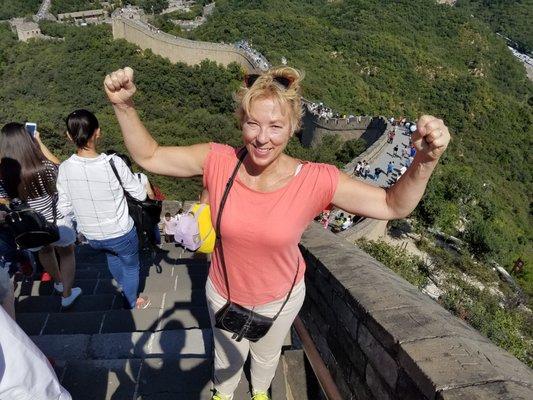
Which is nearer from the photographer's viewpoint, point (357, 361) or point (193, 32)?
point (357, 361)

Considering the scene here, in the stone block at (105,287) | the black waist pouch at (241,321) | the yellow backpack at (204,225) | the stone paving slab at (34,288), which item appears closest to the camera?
the black waist pouch at (241,321)

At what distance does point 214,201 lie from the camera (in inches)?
76.3

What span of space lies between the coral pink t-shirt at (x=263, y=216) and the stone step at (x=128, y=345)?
4.12ft

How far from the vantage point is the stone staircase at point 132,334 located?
254 centimetres

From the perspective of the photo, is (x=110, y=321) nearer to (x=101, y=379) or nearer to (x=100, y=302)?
(x=100, y=302)

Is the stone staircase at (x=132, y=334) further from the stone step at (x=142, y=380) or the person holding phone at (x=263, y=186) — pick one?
the person holding phone at (x=263, y=186)

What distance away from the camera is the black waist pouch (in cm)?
206

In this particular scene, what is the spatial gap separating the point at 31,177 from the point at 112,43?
35018 mm

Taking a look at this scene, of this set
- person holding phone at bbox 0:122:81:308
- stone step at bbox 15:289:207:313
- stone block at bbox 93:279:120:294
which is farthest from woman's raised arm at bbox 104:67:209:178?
stone block at bbox 93:279:120:294

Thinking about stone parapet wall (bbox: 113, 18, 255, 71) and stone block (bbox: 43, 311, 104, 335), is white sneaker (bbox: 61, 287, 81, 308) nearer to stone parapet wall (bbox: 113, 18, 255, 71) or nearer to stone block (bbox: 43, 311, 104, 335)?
stone block (bbox: 43, 311, 104, 335)

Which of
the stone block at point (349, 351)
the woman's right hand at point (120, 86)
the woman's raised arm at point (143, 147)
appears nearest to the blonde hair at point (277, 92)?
the woman's raised arm at point (143, 147)

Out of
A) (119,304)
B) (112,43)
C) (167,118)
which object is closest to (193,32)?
(112,43)

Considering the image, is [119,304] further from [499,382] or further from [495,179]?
[495,179]

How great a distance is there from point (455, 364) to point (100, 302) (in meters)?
3.11
